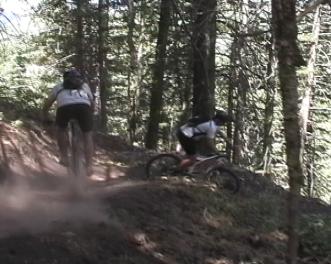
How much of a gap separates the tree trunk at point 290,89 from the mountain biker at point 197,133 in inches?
213

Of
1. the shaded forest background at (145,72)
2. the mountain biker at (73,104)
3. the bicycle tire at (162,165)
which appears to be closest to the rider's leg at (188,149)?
the bicycle tire at (162,165)

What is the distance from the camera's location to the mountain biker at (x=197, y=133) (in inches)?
421

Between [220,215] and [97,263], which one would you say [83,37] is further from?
[97,263]

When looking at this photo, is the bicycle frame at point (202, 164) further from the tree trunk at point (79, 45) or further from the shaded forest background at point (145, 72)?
the tree trunk at point (79, 45)

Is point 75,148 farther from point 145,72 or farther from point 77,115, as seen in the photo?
point 145,72

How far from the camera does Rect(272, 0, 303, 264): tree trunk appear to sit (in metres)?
4.98

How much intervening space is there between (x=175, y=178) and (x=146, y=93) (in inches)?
514

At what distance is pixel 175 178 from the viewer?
35.5 ft

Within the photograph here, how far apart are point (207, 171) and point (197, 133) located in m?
0.73

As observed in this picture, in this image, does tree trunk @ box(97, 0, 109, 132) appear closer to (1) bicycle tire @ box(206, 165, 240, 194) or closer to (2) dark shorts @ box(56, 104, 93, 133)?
(1) bicycle tire @ box(206, 165, 240, 194)

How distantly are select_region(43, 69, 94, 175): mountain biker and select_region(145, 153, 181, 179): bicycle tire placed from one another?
1.59 m

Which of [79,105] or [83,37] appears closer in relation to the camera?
[79,105]

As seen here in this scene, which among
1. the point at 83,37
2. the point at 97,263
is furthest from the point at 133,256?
the point at 83,37

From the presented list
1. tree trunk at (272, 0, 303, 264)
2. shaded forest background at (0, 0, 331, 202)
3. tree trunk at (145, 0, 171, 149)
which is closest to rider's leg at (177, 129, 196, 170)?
shaded forest background at (0, 0, 331, 202)
